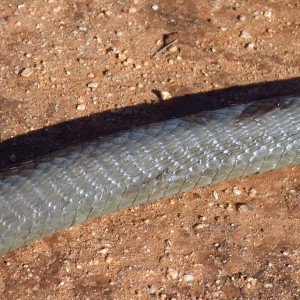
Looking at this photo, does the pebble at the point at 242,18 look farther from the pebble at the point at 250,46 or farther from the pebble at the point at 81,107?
the pebble at the point at 81,107

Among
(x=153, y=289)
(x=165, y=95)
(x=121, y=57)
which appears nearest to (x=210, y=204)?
(x=153, y=289)

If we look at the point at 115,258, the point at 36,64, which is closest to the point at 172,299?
the point at 115,258

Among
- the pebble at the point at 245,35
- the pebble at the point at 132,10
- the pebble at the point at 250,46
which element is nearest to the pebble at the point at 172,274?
the pebble at the point at 250,46

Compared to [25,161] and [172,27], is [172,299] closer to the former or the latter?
[25,161]

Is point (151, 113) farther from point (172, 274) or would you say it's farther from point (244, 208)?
point (172, 274)

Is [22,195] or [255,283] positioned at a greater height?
[22,195]
